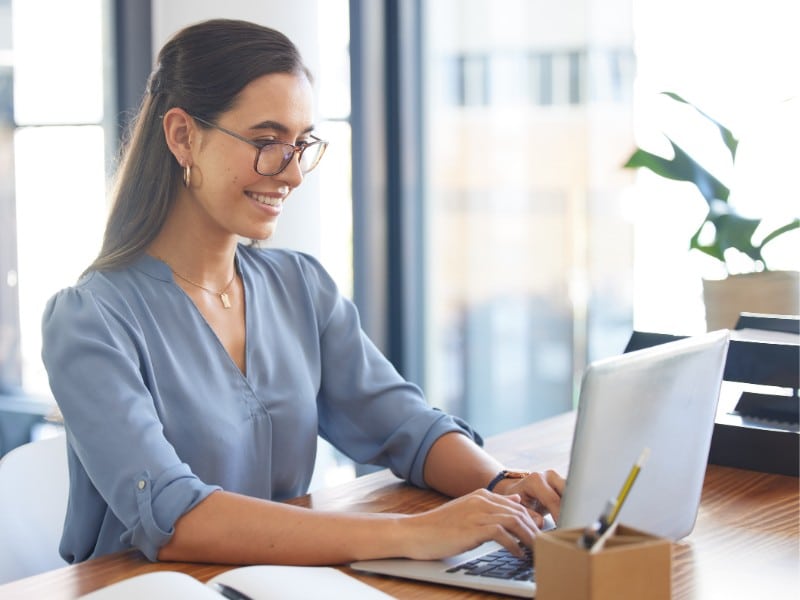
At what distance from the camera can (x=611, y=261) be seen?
9.29 feet

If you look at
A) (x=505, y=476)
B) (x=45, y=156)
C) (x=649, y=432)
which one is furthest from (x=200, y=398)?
(x=45, y=156)

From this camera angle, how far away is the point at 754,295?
2.29 meters

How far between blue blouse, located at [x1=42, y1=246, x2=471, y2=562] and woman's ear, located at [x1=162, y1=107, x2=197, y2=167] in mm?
168

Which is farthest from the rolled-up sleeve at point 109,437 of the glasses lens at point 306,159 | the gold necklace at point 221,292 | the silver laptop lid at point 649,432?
Answer: the silver laptop lid at point 649,432

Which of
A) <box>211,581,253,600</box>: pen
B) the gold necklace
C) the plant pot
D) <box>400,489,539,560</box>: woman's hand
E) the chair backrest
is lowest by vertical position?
the chair backrest

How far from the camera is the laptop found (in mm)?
993

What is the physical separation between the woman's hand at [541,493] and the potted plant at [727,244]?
1089mm

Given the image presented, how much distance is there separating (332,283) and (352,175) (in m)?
1.39

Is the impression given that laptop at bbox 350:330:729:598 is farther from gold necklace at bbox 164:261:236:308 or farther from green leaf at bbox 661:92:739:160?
green leaf at bbox 661:92:739:160

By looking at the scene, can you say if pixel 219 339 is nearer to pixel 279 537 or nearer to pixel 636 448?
pixel 279 537

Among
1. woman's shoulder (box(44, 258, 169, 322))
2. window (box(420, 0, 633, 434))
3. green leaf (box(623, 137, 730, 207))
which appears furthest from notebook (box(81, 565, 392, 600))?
window (box(420, 0, 633, 434))

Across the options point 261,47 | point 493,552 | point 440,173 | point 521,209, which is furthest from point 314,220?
point 493,552

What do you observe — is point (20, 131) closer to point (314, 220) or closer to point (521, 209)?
point (314, 220)

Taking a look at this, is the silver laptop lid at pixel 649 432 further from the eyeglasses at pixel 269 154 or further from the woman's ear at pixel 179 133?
the woman's ear at pixel 179 133
